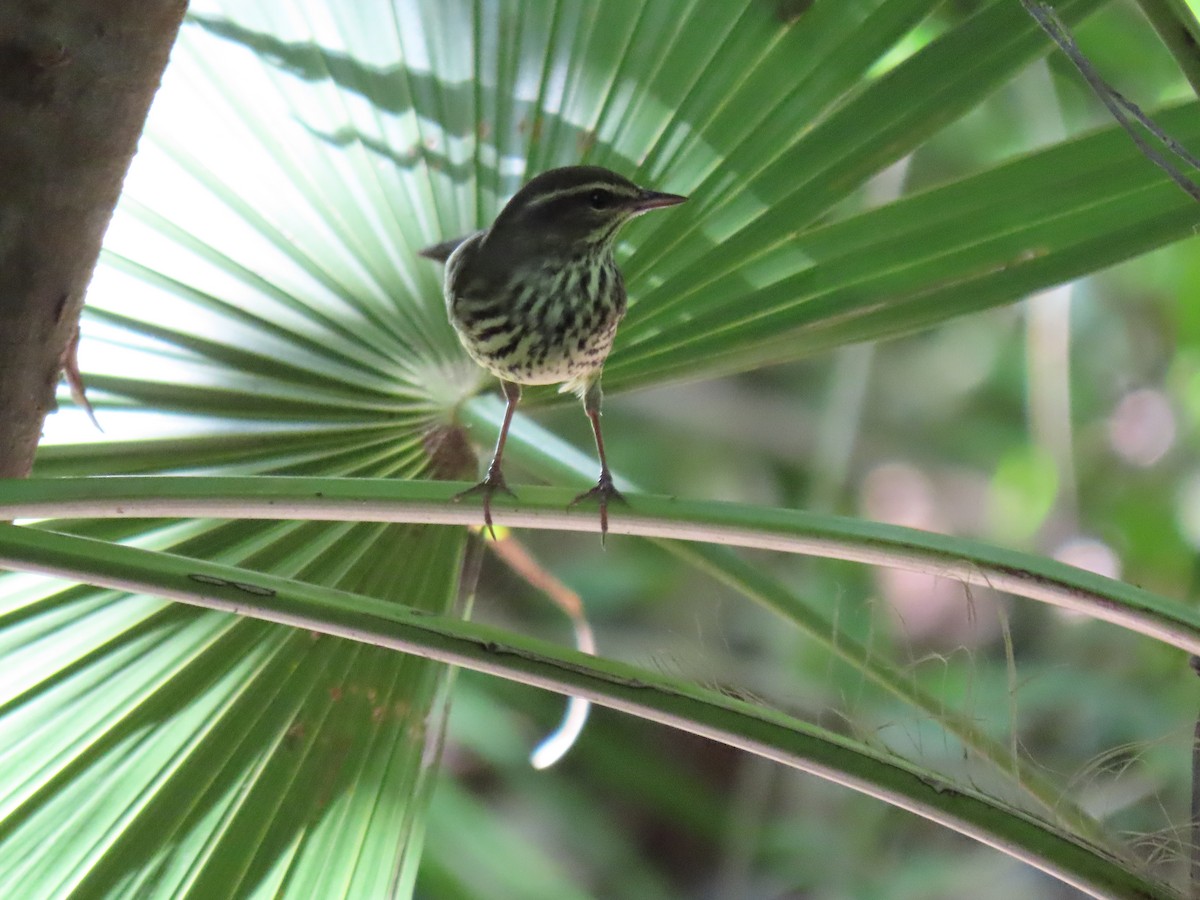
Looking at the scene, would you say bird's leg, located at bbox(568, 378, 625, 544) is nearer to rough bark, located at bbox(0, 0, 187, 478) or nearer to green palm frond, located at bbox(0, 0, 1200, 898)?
green palm frond, located at bbox(0, 0, 1200, 898)

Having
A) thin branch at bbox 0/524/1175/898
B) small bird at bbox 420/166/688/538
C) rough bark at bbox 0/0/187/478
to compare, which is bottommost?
thin branch at bbox 0/524/1175/898

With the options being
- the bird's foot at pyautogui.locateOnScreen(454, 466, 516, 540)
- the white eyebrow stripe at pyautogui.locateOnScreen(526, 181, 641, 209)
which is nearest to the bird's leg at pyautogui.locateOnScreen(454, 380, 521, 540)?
the bird's foot at pyautogui.locateOnScreen(454, 466, 516, 540)

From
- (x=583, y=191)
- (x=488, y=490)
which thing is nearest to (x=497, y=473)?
(x=488, y=490)

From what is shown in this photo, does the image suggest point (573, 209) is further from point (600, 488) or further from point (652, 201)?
point (600, 488)

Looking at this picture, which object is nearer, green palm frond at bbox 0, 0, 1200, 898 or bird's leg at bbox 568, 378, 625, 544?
bird's leg at bbox 568, 378, 625, 544

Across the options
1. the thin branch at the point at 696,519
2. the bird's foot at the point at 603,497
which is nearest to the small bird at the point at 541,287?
the bird's foot at the point at 603,497

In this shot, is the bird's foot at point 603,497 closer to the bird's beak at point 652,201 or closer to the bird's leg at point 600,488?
the bird's leg at point 600,488
